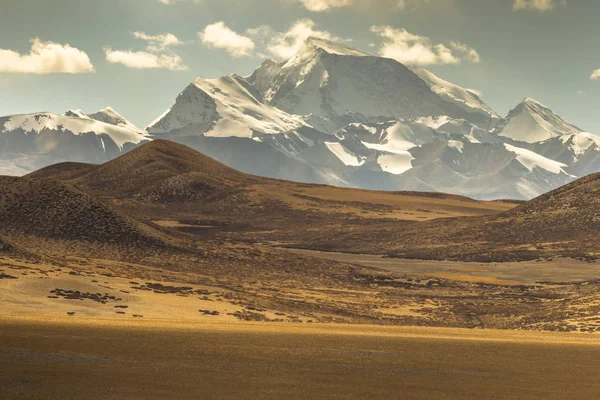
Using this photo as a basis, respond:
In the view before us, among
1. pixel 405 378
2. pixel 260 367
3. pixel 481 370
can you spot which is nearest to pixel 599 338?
pixel 481 370

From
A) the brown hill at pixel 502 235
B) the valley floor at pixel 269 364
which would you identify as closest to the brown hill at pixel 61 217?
the valley floor at pixel 269 364

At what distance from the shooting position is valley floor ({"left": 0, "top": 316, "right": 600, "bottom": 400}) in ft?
75.0

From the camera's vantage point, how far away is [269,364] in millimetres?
27703

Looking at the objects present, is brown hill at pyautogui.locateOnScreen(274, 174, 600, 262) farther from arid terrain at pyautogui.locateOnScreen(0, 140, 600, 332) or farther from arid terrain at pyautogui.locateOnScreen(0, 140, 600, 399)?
arid terrain at pyautogui.locateOnScreen(0, 140, 600, 399)

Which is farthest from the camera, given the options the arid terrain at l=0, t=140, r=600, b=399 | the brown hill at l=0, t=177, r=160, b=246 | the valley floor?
the brown hill at l=0, t=177, r=160, b=246

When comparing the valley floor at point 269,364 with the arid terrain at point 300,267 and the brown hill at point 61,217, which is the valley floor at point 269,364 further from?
the brown hill at point 61,217

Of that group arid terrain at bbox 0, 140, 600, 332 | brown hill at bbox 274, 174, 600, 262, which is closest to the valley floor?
arid terrain at bbox 0, 140, 600, 332

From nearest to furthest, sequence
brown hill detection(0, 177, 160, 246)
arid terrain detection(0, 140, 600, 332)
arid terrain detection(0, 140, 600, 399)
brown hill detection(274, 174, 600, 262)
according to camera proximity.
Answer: arid terrain detection(0, 140, 600, 399) → arid terrain detection(0, 140, 600, 332) → brown hill detection(0, 177, 160, 246) → brown hill detection(274, 174, 600, 262)

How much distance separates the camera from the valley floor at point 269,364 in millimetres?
22859

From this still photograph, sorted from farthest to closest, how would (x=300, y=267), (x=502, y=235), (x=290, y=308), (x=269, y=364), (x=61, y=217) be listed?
(x=502, y=235), (x=300, y=267), (x=61, y=217), (x=290, y=308), (x=269, y=364)

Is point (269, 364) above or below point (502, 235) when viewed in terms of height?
below

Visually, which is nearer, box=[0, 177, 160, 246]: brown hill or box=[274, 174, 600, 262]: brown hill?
box=[0, 177, 160, 246]: brown hill

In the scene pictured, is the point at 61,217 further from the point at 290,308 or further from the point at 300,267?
the point at 290,308

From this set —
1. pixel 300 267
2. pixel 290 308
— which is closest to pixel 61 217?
pixel 300 267
